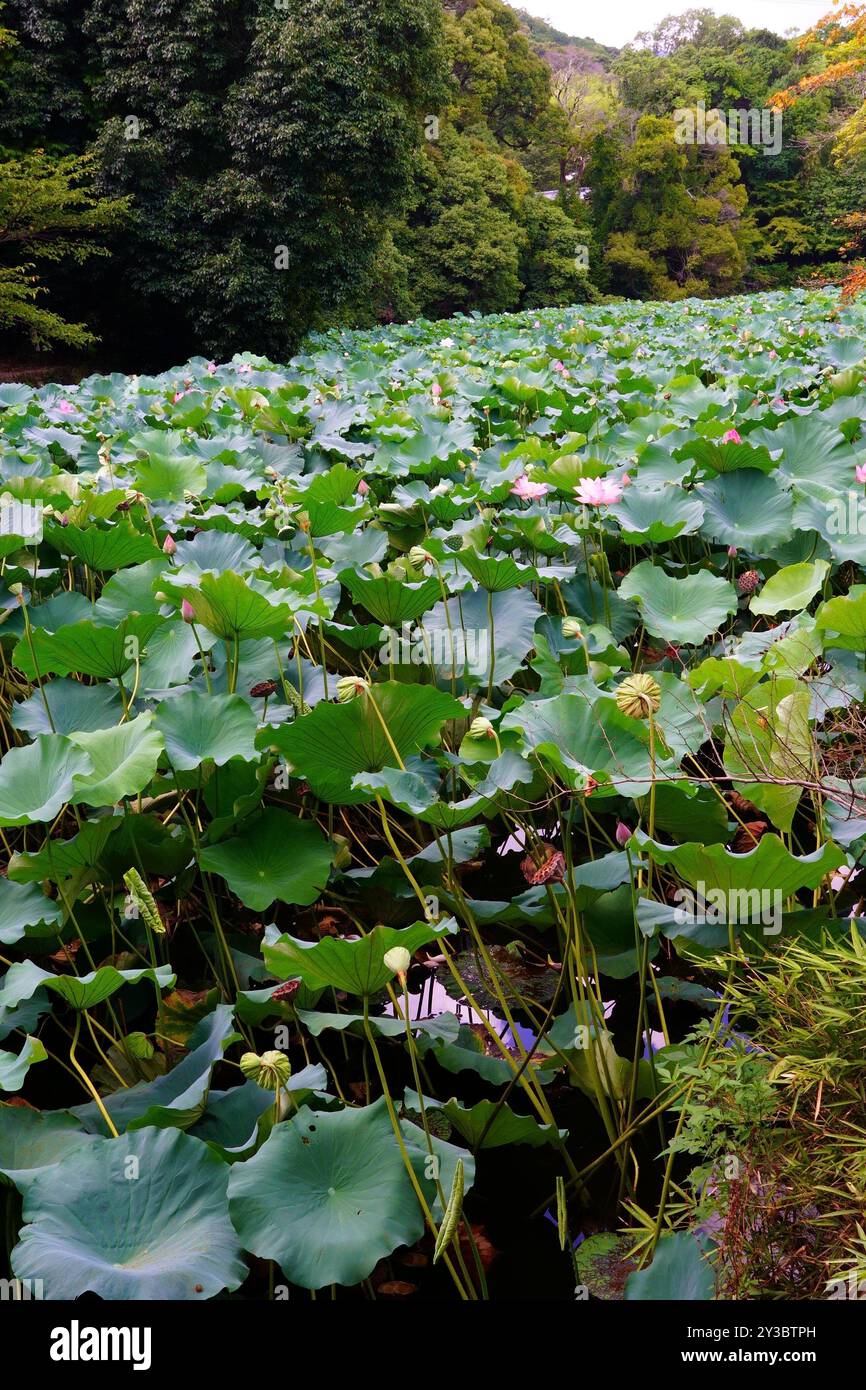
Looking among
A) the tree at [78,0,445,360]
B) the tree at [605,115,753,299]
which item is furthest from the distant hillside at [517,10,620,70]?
the tree at [78,0,445,360]

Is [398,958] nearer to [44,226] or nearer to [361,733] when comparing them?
[361,733]

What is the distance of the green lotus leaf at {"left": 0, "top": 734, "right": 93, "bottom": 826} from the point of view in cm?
132

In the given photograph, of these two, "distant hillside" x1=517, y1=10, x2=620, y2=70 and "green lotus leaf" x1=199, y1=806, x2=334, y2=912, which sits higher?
"distant hillside" x1=517, y1=10, x2=620, y2=70

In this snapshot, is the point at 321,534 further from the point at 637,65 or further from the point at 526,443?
the point at 637,65

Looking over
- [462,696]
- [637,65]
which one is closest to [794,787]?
[462,696]

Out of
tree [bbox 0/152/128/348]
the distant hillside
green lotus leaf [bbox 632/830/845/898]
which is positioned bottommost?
green lotus leaf [bbox 632/830/845/898]

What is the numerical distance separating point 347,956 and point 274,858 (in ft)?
1.30

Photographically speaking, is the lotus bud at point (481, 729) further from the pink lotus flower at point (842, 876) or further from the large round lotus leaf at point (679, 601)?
the large round lotus leaf at point (679, 601)

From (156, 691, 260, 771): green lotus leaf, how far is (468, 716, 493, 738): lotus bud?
0.97 feet

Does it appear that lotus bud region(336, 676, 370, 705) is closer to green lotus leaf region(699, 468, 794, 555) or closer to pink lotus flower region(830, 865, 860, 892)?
pink lotus flower region(830, 865, 860, 892)

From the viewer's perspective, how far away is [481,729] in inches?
52.3

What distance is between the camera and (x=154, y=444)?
2.98 meters

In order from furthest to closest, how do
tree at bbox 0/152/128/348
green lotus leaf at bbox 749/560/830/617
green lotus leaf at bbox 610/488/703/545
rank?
1. tree at bbox 0/152/128/348
2. green lotus leaf at bbox 610/488/703/545
3. green lotus leaf at bbox 749/560/830/617
